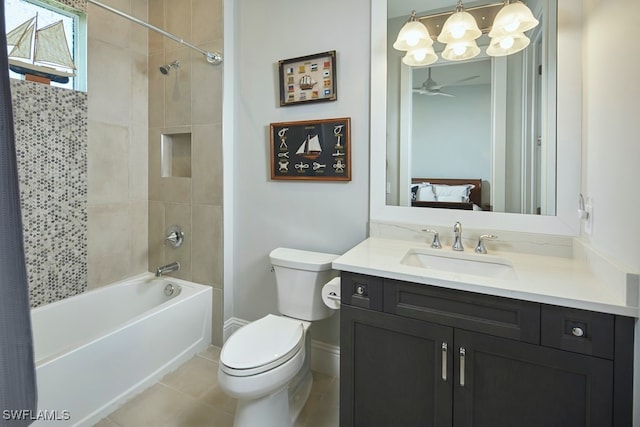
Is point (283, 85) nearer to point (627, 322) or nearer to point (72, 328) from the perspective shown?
point (627, 322)

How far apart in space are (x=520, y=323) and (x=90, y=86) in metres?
2.76

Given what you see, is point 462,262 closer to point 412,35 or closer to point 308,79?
Answer: point 412,35

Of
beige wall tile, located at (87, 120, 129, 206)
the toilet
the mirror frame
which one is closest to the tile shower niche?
beige wall tile, located at (87, 120, 129, 206)

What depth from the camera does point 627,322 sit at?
92 cm

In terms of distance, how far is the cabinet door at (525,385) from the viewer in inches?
37.5

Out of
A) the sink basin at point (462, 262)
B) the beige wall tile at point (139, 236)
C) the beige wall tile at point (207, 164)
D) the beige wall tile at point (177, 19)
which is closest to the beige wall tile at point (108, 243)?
the beige wall tile at point (139, 236)

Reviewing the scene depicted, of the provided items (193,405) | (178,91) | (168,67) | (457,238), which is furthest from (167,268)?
(457,238)

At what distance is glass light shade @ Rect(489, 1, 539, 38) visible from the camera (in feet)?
Result: 4.55

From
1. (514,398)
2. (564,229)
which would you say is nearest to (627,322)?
(514,398)

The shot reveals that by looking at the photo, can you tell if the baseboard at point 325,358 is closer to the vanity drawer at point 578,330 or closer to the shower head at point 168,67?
the vanity drawer at point 578,330

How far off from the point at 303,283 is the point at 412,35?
4.74ft

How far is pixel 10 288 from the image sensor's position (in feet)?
1.94

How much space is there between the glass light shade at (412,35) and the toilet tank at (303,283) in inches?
48.5

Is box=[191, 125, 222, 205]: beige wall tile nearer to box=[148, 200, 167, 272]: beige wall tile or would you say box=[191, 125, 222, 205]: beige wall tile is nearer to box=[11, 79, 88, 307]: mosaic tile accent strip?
box=[148, 200, 167, 272]: beige wall tile
